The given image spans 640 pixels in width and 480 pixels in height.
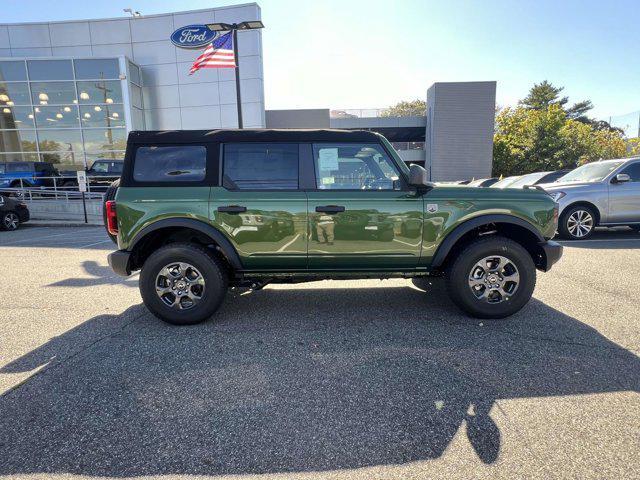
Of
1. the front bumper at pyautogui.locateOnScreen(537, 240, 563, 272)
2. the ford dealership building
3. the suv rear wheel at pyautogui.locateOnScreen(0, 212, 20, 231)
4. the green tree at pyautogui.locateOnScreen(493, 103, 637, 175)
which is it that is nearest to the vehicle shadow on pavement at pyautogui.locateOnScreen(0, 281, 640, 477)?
the front bumper at pyautogui.locateOnScreen(537, 240, 563, 272)

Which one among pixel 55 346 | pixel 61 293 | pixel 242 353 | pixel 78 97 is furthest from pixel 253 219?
pixel 78 97

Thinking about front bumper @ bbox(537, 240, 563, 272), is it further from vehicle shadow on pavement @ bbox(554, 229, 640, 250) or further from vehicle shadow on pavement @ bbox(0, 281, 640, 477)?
vehicle shadow on pavement @ bbox(554, 229, 640, 250)

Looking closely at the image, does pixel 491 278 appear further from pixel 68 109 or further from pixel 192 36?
pixel 68 109

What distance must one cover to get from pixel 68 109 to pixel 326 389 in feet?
81.5

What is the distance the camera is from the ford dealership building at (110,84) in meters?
21.0

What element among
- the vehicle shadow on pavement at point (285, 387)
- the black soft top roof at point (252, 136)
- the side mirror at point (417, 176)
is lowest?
the vehicle shadow on pavement at point (285, 387)

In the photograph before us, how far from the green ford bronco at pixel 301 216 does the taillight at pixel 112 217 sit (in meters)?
0.01

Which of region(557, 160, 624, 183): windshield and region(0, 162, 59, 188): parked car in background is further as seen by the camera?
region(0, 162, 59, 188): parked car in background

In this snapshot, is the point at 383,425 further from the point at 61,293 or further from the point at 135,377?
the point at 61,293

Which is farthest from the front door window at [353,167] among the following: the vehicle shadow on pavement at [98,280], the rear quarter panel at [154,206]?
the vehicle shadow on pavement at [98,280]

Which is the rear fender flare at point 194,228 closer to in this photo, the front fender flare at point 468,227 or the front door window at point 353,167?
the front door window at point 353,167

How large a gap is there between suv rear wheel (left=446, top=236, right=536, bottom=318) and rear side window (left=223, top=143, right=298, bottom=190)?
1.90 meters

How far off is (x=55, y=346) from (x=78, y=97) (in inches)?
883

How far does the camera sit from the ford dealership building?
21.0m
